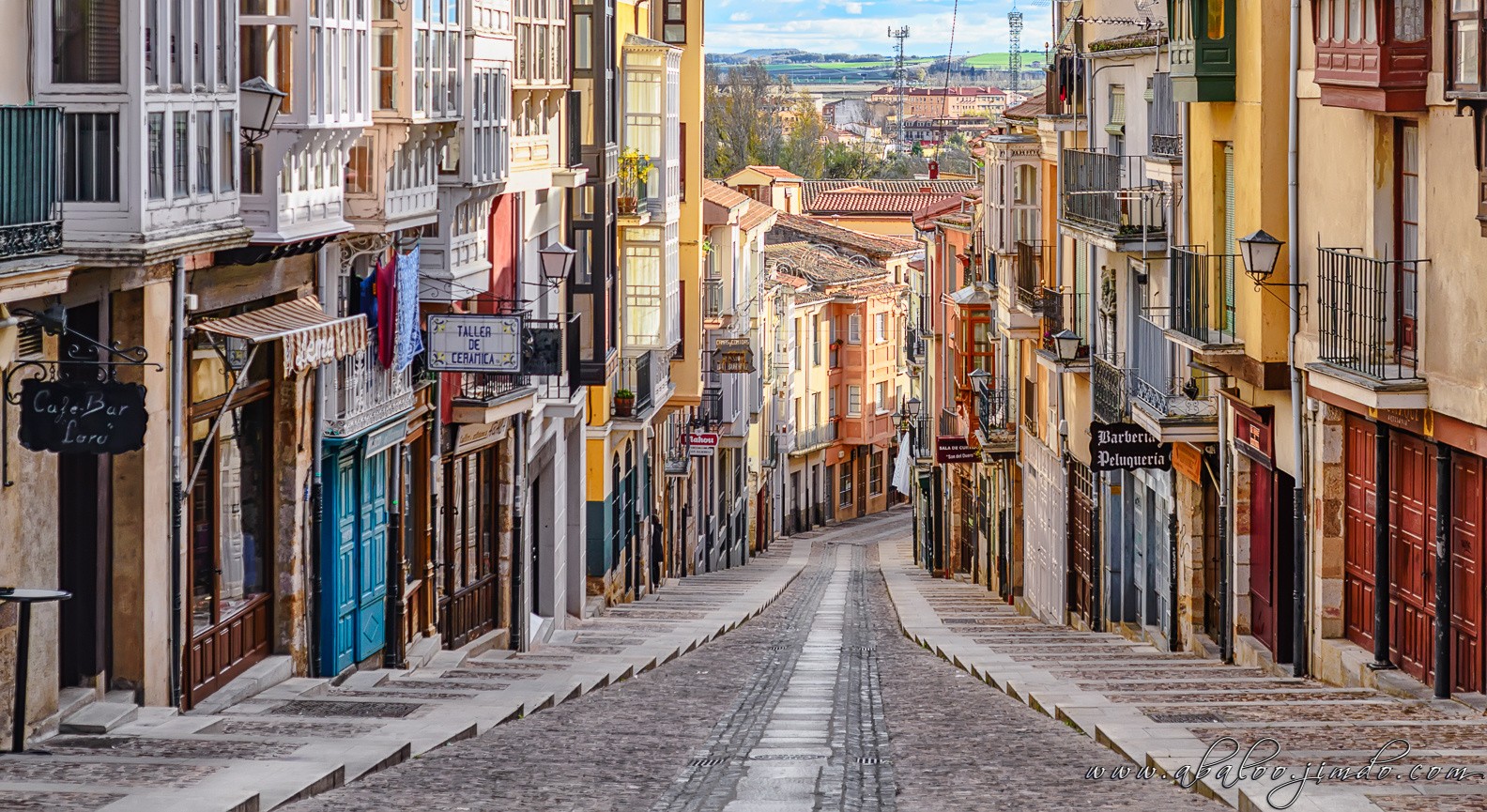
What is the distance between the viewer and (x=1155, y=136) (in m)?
25.3

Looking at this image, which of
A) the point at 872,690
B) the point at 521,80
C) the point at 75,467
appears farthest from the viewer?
the point at 521,80

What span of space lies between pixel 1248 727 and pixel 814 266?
213ft

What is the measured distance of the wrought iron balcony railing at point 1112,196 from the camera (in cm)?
2577

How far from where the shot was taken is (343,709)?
16.5 metres

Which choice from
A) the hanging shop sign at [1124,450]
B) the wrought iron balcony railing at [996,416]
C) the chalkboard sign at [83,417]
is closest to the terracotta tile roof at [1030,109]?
the wrought iron balcony railing at [996,416]

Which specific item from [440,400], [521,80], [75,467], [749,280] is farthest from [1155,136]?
[749,280]

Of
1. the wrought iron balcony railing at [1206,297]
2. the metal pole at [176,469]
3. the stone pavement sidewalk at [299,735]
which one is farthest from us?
the wrought iron balcony railing at [1206,297]

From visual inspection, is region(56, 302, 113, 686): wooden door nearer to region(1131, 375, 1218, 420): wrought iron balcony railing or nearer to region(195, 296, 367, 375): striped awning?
region(195, 296, 367, 375): striped awning

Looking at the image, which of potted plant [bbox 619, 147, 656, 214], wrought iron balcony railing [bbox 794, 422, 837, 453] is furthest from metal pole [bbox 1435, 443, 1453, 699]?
wrought iron balcony railing [bbox 794, 422, 837, 453]

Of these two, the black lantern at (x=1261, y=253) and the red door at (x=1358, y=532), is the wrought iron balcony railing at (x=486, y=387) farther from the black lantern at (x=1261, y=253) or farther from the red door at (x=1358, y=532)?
the red door at (x=1358, y=532)

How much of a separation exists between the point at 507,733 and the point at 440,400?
7.55 meters

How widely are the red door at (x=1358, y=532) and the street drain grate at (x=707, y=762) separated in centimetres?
707

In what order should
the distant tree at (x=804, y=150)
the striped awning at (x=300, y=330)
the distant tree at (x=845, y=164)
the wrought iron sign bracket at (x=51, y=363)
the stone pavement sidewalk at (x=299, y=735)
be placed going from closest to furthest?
the stone pavement sidewalk at (x=299, y=735) < the wrought iron sign bracket at (x=51, y=363) < the striped awning at (x=300, y=330) < the distant tree at (x=804, y=150) < the distant tree at (x=845, y=164)

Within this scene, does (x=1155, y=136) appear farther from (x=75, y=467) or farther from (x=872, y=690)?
(x=75, y=467)
